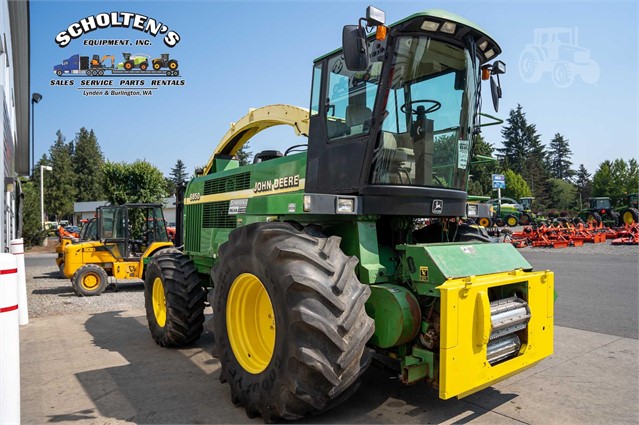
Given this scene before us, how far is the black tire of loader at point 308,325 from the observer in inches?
124

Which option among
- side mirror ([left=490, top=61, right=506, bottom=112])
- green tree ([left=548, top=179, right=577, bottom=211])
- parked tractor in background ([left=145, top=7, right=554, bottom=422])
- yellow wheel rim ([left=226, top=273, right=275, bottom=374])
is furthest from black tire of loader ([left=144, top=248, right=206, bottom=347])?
green tree ([left=548, top=179, right=577, bottom=211])

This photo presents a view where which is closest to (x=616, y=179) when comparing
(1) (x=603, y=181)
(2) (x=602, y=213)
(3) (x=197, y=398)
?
(1) (x=603, y=181)

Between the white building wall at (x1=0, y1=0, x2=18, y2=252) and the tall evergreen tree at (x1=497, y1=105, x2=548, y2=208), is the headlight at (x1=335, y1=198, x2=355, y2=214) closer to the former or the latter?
the white building wall at (x1=0, y1=0, x2=18, y2=252)

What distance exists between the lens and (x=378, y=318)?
3596 mm

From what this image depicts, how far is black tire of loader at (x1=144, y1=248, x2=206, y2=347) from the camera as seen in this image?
5.73m

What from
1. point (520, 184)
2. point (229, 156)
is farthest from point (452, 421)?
point (520, 184)

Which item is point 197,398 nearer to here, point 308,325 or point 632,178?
point 308,325

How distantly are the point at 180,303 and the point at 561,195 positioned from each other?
73740 mm

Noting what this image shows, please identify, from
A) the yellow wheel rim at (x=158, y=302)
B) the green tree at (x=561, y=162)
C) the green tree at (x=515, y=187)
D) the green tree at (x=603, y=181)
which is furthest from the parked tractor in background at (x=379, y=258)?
the green tree at (x=561, y=162)

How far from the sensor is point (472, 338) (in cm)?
331

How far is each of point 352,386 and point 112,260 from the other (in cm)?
1064

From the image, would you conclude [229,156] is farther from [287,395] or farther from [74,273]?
[74,273]

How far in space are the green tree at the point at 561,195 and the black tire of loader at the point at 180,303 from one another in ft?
233

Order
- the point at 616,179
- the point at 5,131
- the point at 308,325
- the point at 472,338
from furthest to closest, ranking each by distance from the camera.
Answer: the point at 616,179 → the point at 5,131 → the point at 472,338 → the point at 308,325
